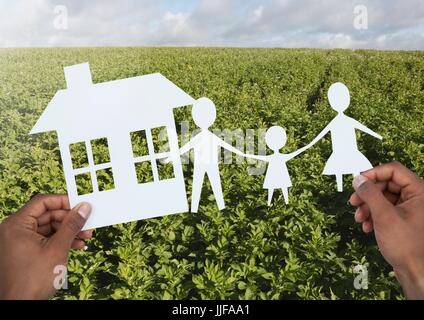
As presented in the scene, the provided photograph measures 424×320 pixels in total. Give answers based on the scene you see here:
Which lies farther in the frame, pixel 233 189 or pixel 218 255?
pixel 233 189

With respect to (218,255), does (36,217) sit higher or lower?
higher

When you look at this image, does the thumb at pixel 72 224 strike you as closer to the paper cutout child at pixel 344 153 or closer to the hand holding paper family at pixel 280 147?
the hand holding paper family at pixel 280 147

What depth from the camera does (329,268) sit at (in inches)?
144

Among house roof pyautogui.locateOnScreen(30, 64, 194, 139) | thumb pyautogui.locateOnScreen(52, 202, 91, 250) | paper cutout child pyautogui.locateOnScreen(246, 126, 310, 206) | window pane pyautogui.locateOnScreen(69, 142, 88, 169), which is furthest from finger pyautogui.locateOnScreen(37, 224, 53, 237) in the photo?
window pane pyautogui.locateOnScreen(69, 142, 88, 169)

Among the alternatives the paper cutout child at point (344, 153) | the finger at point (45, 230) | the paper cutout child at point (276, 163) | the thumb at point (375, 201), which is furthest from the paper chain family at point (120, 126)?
the finger at point (45, 230)

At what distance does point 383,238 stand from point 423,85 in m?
17.9

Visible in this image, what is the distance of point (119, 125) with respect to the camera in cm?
164

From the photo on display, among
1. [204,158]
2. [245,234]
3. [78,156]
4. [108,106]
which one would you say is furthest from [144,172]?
[108,106]

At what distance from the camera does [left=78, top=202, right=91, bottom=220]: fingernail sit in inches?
65.3

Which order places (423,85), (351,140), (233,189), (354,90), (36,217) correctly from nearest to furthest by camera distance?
(351,140)
(36,217)
(233,189)
(354,90)
(423,85)

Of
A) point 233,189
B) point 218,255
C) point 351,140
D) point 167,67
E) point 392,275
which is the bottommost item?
point 392,275

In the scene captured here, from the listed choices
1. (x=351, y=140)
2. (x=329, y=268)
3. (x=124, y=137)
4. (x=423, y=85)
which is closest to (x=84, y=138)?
(x=124, y=137)

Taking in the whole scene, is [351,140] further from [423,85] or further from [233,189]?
[423,85]

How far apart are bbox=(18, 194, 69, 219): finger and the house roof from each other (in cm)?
56
